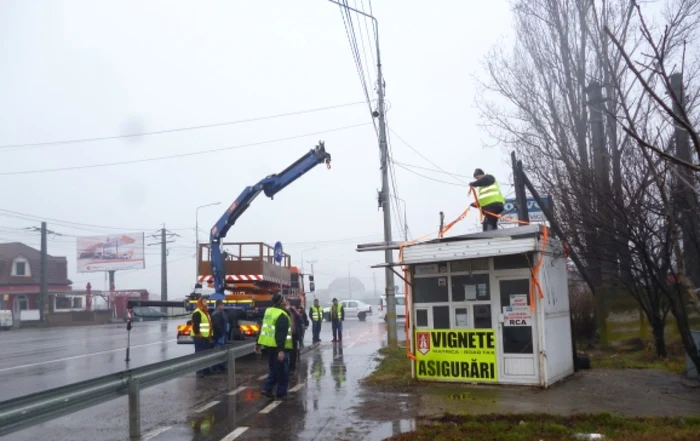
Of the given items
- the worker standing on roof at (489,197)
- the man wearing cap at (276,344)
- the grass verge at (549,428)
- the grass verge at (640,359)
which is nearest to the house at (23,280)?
the man wearing cap at (276,344)

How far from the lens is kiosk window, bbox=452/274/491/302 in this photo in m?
11.5

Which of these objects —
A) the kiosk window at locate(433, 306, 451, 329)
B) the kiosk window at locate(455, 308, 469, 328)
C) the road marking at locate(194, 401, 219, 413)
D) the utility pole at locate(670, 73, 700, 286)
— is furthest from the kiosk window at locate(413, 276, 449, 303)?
the utility pole at locate(670, 73, 700, 286)

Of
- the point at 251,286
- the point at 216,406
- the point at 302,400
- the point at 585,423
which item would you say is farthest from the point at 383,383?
the point at 251,286

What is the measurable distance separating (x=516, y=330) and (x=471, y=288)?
1.06 metres

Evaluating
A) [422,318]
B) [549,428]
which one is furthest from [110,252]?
[549,428]

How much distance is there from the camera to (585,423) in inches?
309

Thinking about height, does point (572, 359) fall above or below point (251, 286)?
below

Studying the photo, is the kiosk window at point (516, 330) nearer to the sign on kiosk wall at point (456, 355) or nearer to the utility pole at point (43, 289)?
the sign on kiosk wall at point (456, 355)

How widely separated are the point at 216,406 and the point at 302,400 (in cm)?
137

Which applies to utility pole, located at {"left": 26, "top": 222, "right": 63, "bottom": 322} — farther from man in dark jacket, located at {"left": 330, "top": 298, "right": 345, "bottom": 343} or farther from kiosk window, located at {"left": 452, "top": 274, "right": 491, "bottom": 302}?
kiosk window, located at {"left": 452, "top": 274, "right": 491, "bottom": 302}

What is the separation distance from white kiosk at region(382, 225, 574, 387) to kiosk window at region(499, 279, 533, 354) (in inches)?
0.7

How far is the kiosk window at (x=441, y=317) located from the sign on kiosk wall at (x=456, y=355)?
0.09 meters

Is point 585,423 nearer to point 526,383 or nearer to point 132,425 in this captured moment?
point 526,383

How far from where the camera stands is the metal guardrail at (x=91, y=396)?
6.18 m
